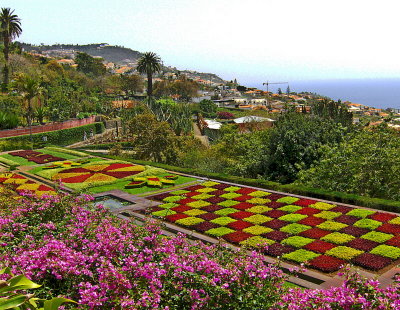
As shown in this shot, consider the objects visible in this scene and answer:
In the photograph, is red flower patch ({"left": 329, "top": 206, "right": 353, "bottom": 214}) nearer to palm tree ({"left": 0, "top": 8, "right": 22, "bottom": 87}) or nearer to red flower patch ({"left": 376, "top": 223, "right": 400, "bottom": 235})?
red flower patch ({"left": 376, "top": 223, "right": 400, "bottom": 235})

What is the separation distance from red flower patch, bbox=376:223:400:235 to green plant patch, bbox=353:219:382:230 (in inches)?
6.3

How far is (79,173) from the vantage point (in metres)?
24.9

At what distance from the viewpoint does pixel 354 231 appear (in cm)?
1362

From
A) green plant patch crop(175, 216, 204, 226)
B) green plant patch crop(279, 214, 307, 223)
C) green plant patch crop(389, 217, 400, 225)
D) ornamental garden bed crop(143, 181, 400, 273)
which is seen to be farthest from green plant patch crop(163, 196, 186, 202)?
green plant patch crop(389, 217, 400, 225)

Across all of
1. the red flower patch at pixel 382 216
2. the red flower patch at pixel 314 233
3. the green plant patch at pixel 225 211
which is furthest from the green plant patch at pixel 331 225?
the green plant patch at pixel 225 211

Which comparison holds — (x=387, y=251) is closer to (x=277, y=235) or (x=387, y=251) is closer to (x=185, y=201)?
(x=277, y=235)

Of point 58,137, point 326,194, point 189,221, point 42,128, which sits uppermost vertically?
point 42,128

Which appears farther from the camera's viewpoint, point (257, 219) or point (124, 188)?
point (124, 188)

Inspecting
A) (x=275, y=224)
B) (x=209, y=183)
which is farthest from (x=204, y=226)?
(x=209, y=183)

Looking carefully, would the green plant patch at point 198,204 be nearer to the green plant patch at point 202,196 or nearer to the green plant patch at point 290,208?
the green plant patch at point 202,196

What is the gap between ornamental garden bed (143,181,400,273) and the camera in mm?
11758

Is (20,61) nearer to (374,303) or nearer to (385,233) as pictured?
(385,233)

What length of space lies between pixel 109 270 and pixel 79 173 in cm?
1933

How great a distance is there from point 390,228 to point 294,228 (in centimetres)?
314
